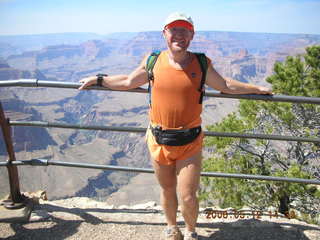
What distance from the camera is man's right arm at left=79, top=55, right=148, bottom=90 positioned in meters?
2.79

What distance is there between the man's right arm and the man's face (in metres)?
0.29

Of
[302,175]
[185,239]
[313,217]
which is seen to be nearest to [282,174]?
[302,175]

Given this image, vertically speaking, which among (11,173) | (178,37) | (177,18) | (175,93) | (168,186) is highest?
(177,18)

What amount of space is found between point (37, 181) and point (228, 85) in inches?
6122

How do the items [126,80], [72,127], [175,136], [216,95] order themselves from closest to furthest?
[175,136], [126,80], [216,95], [72,127]

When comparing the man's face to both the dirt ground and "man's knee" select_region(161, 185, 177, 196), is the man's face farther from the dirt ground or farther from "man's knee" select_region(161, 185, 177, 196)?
the dirt ground

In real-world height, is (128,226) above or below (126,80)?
below

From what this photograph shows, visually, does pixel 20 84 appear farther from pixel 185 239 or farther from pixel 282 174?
pixel 282 174

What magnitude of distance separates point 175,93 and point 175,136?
373 mm

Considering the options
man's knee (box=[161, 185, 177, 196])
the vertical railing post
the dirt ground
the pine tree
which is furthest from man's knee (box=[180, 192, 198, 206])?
the pine tree

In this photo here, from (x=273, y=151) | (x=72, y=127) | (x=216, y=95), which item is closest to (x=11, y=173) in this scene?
(x=72, y=127)

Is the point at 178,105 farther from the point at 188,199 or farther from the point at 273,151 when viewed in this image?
the point at 273,151

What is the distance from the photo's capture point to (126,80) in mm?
2893

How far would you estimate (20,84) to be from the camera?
10.3ft
